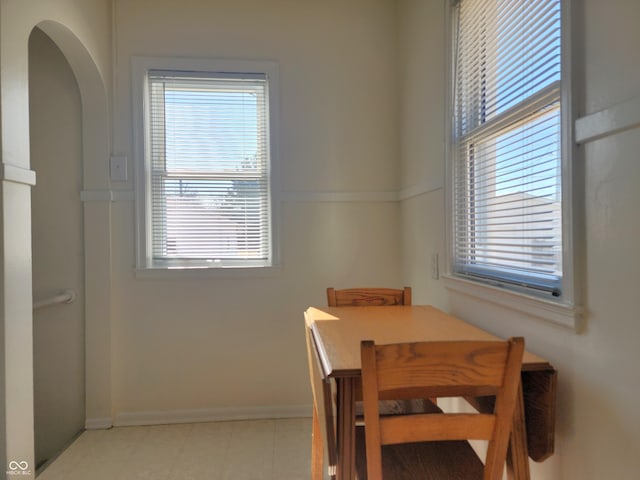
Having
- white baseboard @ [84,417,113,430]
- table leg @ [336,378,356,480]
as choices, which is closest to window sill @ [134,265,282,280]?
white baseboard @ [84,417,113,430]

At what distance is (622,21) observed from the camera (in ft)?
3.01

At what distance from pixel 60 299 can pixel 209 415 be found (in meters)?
1.12

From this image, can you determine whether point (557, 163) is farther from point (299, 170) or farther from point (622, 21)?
point (299, 170)

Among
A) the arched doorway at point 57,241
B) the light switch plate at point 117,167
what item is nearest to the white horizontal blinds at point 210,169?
the light switch plate at point 117,167

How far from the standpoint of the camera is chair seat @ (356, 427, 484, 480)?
1.11 m

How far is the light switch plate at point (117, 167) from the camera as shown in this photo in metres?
2.40

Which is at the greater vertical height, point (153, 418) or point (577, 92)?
point (577, 92)

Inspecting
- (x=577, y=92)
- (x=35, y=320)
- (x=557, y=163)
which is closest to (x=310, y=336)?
(x=557, y=163)

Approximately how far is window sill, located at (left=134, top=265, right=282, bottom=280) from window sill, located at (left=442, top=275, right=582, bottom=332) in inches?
46.9

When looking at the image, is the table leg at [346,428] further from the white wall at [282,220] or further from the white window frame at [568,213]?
the white wall at [282,220]

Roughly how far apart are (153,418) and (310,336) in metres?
1.55

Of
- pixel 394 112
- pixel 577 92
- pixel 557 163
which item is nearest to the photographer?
pixel 577 92

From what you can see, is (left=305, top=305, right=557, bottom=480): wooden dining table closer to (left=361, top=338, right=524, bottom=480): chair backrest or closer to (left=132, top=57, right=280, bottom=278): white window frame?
(left=361, top=338, right=524, bottom=480): chair backrest

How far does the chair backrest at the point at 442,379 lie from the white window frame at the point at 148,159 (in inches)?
64.4
